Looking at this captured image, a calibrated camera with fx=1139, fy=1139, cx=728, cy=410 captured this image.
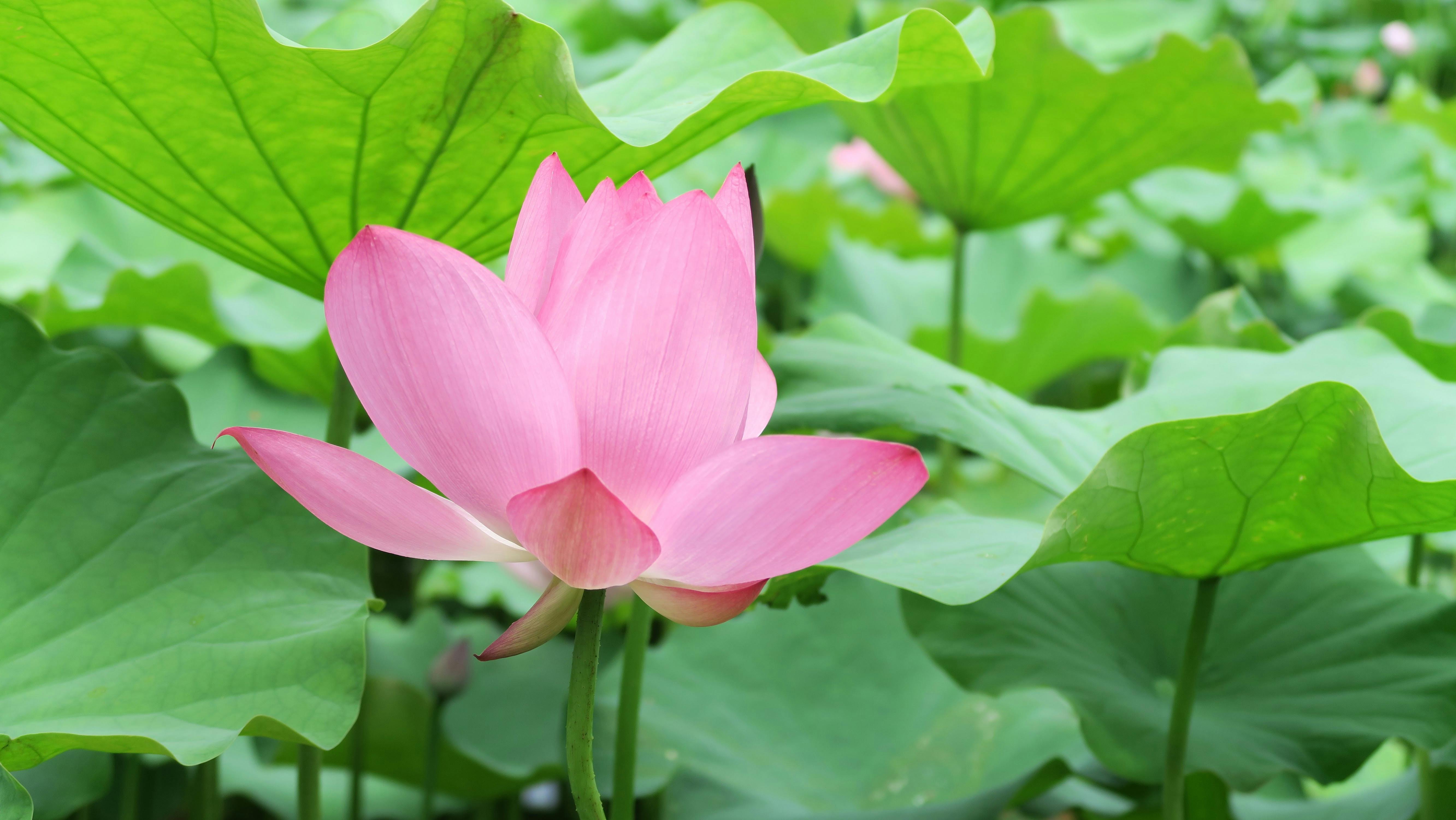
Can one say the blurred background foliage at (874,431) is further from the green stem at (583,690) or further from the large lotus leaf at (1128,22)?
the large lotus leaf at (1128,22)

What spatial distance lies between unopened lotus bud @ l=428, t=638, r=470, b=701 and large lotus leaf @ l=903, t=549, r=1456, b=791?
38 cm

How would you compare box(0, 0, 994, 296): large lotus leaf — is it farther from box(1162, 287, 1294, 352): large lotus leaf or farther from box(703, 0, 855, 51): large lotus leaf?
box(703, 0, 855, 51): large lotus leaf

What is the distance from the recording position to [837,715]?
0.93 m

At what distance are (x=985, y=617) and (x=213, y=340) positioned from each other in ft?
2.32

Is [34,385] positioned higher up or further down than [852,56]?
further down

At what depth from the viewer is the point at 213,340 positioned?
39.4 inches

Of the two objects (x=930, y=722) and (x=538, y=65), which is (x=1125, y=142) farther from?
(x=538, y=65)

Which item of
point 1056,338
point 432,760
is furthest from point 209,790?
point 1056,338

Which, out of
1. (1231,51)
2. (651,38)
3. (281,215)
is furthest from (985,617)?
(651,38)

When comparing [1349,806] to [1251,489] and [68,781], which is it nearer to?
[1251,489]

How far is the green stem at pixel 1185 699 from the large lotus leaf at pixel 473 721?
1.52ft

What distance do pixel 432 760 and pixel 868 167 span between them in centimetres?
179

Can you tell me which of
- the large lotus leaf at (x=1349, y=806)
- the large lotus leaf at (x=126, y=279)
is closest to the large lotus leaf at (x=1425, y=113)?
the large lotus leaf at (x=1349, y=806)

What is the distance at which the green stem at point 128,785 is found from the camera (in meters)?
0.76
